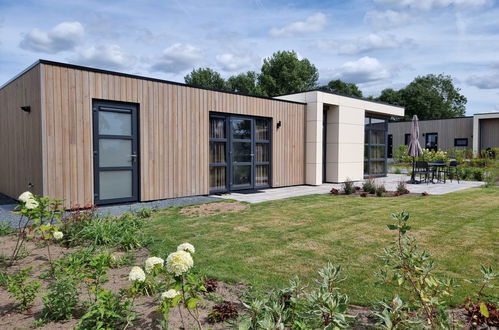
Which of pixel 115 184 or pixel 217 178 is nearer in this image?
pixel 115 184

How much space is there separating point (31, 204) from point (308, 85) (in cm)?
3985

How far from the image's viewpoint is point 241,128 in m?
10.1

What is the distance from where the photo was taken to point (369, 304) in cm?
278

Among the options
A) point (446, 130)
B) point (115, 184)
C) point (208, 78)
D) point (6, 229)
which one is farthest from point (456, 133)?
point (6, 229)

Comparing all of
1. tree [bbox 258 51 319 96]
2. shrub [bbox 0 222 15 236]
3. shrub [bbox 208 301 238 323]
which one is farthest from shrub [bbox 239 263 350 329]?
tree [bbox 258 51 319 96]

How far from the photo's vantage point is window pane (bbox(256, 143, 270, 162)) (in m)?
10.6

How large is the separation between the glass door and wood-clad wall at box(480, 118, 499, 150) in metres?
21.6

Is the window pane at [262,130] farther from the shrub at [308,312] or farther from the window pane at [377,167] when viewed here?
the shrub at [308,312]

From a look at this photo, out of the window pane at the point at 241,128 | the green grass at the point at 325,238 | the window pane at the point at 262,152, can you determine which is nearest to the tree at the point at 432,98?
the window pane at the point at 262,152

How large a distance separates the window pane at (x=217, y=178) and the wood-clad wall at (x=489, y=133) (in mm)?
22613

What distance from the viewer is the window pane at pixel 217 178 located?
9.46 m

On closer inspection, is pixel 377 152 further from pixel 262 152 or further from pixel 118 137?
pixel 118 137

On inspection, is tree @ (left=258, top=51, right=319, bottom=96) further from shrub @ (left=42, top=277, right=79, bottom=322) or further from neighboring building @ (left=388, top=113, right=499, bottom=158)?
shrub @ (left=42, top=277, right=79, bottom=322)

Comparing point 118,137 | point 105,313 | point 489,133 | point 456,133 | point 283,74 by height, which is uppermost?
point 283,74
